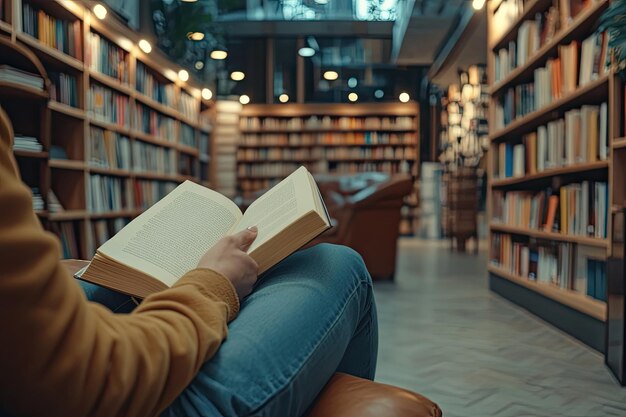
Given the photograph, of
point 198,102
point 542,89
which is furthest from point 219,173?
point 542,89

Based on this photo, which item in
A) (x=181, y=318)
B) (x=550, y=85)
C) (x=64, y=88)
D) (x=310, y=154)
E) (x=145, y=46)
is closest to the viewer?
(x=181, y=318)

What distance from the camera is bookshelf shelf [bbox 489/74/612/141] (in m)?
2.58

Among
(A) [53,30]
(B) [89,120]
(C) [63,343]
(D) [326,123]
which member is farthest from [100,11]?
(D) [326,123]

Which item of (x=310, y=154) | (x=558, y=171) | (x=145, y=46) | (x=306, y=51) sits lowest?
(x=558, y=171)

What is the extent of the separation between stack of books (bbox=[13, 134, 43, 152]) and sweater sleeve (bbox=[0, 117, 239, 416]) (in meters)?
2.89

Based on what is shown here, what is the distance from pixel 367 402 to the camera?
2.67ft

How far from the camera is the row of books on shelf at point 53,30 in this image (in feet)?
13.0

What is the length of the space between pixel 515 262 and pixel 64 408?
11.5ft

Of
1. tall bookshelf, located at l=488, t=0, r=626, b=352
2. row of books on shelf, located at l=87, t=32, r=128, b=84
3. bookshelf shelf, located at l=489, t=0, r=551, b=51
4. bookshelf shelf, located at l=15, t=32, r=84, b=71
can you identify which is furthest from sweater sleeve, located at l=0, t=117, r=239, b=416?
row of books on shelf, located at l=87, t=32, r=128, b=84

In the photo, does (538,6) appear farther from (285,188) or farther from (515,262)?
(285,188)

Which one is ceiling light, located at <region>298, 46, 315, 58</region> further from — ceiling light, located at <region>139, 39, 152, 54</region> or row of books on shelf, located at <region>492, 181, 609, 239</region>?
row of books on shelf, located at <region>492, 181, 609, 239</region>

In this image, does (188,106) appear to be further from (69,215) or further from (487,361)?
(487,361)

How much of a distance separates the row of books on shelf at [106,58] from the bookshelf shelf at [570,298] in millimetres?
3594

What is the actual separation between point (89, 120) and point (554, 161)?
3422 mm
